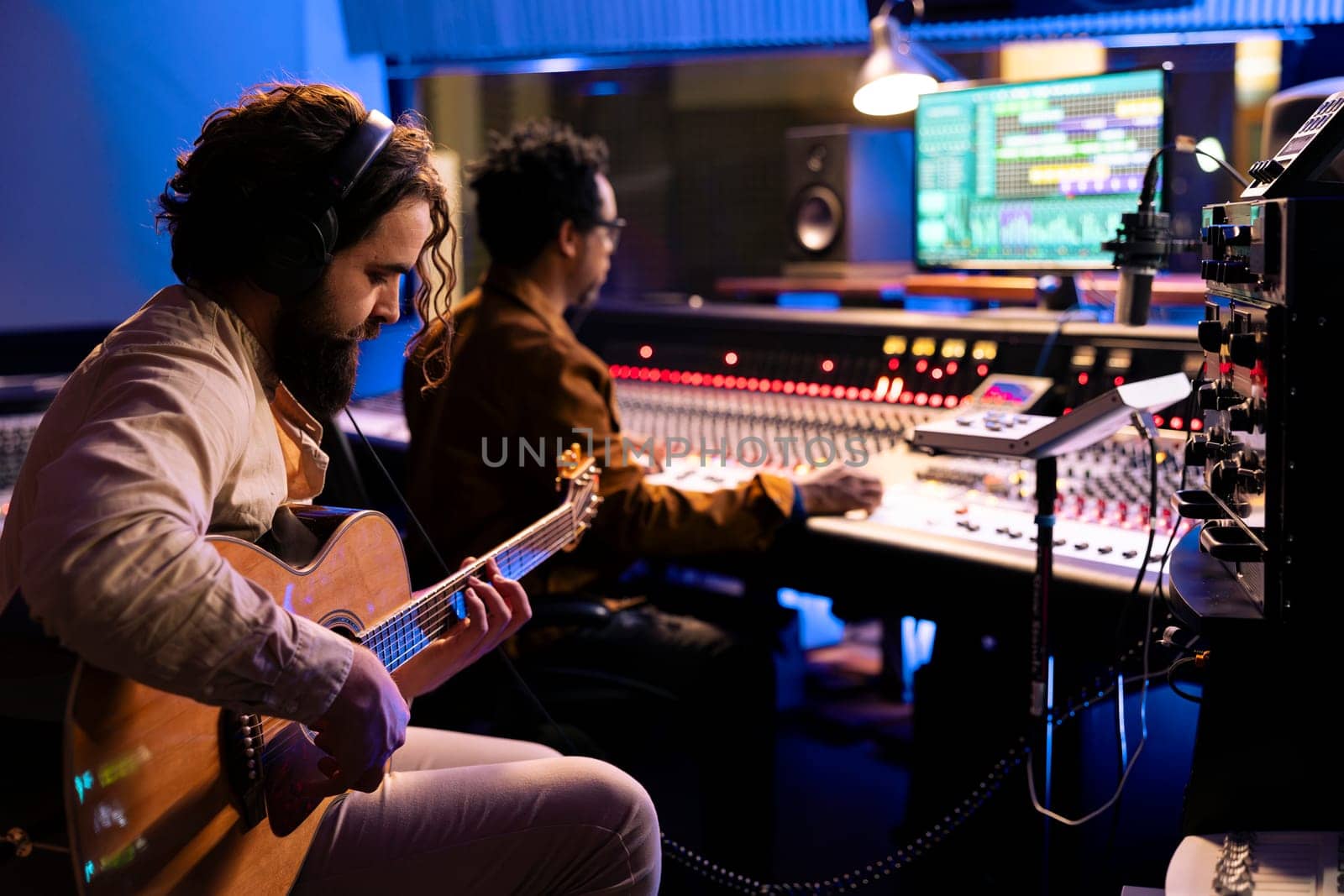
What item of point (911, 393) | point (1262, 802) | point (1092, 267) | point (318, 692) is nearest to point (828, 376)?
point (911, 393)

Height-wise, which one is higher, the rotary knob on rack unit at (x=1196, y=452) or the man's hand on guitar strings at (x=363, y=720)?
the rotary knob on rack unit at (x=1196, y=452)

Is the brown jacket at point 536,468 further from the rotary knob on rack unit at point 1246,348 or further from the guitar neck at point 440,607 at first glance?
the rotary knob on rack unit at point 1246,348

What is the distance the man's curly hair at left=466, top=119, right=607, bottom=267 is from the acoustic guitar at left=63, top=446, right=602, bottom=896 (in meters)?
0.92

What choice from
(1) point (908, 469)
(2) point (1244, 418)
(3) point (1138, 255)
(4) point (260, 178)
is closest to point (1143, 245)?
(3) point (1138, 255)

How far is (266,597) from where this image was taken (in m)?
1.10

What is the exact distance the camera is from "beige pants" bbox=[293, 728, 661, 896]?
1392mm

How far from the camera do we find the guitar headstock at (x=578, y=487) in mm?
1919

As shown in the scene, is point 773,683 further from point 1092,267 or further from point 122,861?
point 122,861

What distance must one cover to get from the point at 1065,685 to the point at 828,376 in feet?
2.79

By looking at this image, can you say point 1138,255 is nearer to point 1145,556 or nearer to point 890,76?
point 1145,556

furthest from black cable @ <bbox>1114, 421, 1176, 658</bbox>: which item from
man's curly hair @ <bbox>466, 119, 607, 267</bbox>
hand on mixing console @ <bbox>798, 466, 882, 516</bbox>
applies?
man's curly hair @ <bbox>466, 119, 607, 267</bbox>

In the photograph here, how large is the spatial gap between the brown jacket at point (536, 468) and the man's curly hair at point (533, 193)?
0.14 m

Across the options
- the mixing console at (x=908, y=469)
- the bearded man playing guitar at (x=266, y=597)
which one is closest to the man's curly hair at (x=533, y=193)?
the mixing console at (x=908, y=469)

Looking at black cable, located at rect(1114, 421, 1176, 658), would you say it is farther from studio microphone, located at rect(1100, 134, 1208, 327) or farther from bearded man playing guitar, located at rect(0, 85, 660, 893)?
bearded man playing guitar, located at rect(0, 85, 660, 893)
